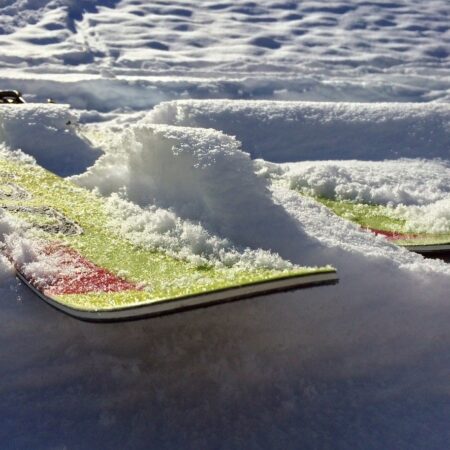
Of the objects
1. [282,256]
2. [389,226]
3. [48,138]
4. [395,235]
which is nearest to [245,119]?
[48,138]

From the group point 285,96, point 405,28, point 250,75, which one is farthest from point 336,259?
point 405,28

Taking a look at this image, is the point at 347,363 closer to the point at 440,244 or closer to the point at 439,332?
the point at 439,332

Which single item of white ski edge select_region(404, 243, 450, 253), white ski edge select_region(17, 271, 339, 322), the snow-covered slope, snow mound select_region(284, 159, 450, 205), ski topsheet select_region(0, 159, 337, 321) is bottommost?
the snow-covered slope

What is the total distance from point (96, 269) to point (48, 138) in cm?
152

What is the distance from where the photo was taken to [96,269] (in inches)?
77.7

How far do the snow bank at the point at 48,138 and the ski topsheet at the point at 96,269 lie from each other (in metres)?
0.35

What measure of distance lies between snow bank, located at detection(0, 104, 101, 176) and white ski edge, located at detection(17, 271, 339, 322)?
167cm

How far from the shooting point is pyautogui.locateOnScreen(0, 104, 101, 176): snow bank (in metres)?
3.21

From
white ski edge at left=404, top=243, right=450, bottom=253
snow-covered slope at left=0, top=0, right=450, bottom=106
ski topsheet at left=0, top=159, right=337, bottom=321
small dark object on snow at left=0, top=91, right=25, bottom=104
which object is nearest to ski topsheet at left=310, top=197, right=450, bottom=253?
white ski edge at left=404, top=243, right=450, bottom=253

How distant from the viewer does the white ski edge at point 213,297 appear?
1.51 metres

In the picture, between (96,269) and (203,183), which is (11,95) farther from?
(96,269)

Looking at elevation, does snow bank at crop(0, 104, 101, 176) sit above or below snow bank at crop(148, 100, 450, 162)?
above

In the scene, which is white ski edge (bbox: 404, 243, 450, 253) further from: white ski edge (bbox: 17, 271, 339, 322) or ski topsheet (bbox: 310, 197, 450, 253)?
white ski edge (bbox: 17, 271, 339, 322)

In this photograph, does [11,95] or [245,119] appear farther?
[245,119]
